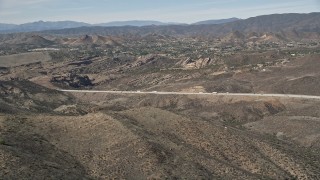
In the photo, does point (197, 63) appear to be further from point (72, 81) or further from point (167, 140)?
point (167, 140)

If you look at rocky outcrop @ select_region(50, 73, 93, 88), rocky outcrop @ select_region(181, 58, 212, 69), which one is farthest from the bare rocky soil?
rocky outcrop @ select_region(181, 58, 212, 69)

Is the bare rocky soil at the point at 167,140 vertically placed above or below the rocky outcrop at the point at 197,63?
above

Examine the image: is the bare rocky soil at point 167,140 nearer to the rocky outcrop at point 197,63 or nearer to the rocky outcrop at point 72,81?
the rocky outcrop at point 72,81

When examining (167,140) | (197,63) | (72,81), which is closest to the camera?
(167,140)

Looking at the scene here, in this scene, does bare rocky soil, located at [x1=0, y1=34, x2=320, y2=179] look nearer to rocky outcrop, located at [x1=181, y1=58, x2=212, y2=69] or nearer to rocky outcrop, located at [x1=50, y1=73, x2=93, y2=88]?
rocky outcrop, located at [x1=50, y1=73, x2=93, y2=88]

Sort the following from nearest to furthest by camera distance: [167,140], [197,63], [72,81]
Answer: [167,140], [72,81], [197,63]

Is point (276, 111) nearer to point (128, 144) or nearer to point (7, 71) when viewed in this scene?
point (128, 144)

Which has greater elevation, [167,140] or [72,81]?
[167,140]

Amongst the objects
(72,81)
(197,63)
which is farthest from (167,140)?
(197,63)

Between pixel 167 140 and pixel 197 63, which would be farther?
pixel 197 63

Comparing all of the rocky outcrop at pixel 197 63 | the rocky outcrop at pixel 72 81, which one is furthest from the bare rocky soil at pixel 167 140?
the rocky outcrop at pixel 197 63

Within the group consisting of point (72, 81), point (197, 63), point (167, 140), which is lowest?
point (72, 81)

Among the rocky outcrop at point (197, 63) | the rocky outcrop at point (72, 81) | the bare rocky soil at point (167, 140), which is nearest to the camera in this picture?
the bare rocky soil at point (167, 140)
